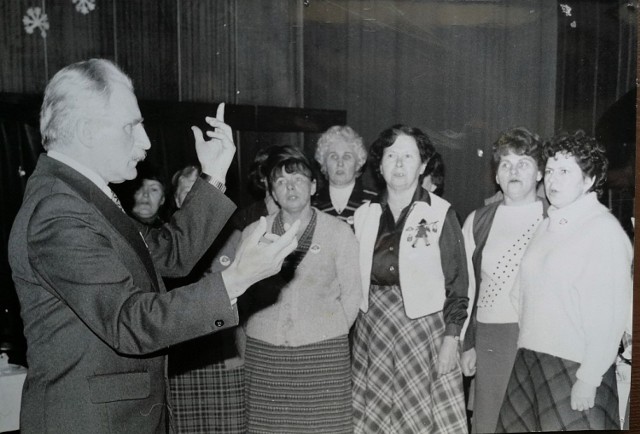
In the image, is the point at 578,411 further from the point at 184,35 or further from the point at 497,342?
the point at 184,35

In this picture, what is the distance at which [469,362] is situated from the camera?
7.51 ft

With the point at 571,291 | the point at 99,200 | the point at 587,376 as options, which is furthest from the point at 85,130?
the point at 587,376

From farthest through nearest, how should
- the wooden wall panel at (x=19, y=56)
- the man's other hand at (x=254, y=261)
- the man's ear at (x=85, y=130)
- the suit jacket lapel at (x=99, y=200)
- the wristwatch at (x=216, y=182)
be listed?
the wooden wall panel at (x=19, y=56)
the wristwatch at (x=216, y=182)
the man's ear at (x=85, y=130)
the suit jacket lapel at (x=99, y=200)
the man's other hand at (x=254, y=261)

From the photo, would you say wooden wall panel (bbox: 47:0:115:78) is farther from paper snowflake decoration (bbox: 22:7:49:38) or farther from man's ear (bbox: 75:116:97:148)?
man's ear (bbox: 75:116:97:148)

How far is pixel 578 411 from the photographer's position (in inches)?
90.2

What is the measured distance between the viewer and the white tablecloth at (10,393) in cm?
209

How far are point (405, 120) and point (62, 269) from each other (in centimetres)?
131

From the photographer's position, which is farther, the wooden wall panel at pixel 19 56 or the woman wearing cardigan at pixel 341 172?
the woman wearing cardigan at pixel 341 172

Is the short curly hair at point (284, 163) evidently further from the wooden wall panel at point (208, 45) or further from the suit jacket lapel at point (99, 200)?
the suit jacket lapel at point (99, 200)

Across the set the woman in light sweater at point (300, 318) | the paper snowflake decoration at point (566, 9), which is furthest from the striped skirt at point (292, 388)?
the paper snowflake decoration at point (566, 9)

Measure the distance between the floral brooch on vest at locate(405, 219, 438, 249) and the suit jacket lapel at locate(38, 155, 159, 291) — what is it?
102 centimetres

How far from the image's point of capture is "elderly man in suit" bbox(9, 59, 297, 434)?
1313mm

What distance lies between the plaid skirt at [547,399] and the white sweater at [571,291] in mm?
41

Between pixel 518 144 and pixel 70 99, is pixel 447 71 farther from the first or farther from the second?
pixel 70 99
